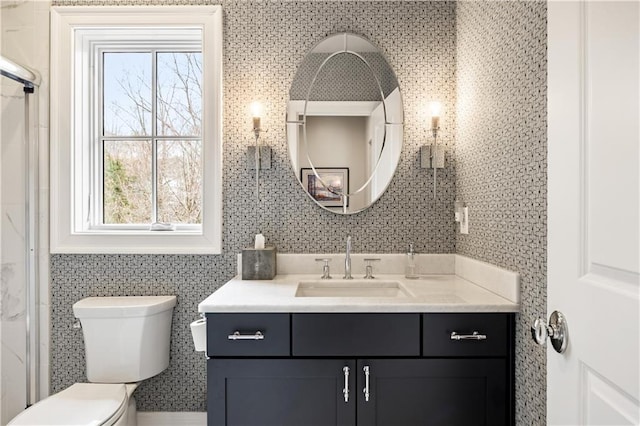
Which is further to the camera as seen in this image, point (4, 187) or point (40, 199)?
point (40, 199)

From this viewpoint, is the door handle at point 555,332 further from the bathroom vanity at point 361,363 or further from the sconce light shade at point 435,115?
the sconce light shade at point 435,115

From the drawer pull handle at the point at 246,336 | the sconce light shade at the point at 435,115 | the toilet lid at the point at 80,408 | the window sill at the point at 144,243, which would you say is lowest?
the toilet lid at the point at 80,408

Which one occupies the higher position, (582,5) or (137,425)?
(582,5)

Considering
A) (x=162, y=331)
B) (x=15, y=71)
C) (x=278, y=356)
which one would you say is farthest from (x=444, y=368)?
(x=15, y=71)

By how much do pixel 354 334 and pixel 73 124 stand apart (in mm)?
1751

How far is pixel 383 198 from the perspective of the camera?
212 cm

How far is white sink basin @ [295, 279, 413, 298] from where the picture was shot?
75.6 inches

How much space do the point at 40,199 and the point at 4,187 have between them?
8.1 inches

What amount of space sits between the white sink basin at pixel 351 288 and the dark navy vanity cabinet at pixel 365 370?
0.43 m

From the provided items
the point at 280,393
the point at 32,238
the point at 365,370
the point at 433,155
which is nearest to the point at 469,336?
the point at 365,370

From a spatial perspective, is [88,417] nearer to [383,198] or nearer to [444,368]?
[444,368]

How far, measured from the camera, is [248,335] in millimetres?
1481

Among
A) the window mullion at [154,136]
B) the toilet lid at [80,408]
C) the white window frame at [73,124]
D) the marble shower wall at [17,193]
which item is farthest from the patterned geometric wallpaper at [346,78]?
the toilet lid at [80,408]

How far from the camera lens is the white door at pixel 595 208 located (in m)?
0.67
